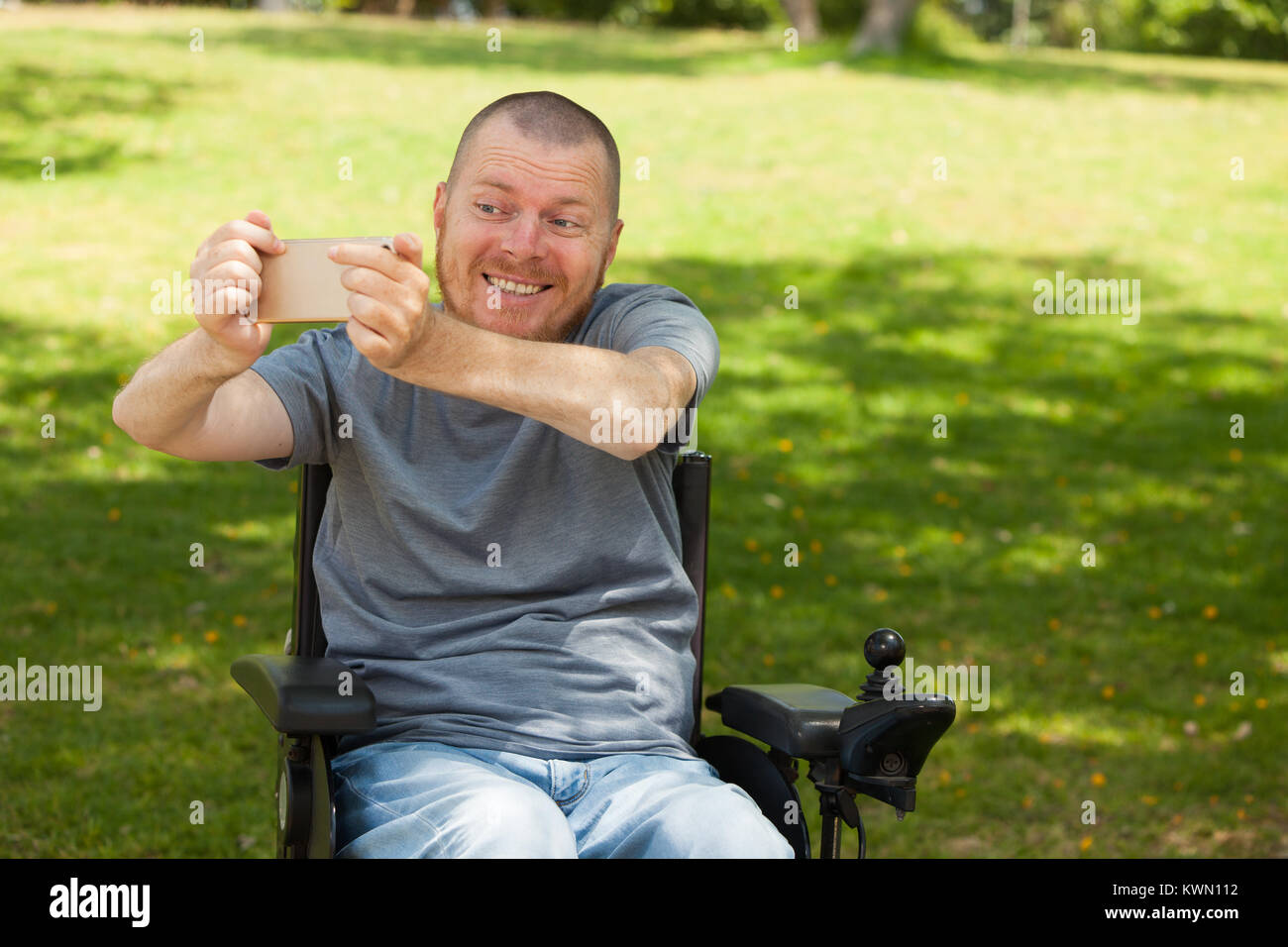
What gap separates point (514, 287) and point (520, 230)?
0.12 metres

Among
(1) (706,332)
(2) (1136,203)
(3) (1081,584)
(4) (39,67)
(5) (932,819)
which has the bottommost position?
(5) (932,819)

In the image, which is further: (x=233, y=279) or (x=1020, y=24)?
(x=1020, y=24)

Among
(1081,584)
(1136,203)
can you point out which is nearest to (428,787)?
(1081,584)

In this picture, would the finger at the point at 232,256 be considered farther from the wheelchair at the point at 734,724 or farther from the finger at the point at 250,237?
the wheelchair at the point at 734,724

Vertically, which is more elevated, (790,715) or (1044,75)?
(1044,75)

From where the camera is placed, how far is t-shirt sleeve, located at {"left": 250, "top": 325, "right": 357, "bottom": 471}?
2646mm

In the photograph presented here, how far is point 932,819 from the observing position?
4.31 m

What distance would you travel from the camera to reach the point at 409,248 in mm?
2088

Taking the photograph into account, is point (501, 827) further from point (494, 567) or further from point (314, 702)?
point (494, 567)

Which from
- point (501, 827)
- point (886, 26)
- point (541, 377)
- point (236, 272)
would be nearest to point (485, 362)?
point (541, 377)

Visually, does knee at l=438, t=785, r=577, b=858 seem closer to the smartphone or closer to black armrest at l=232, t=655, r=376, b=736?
black armrest at l=232, t=655, r=376, b=736

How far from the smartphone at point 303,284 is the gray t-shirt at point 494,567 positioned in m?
0.46
